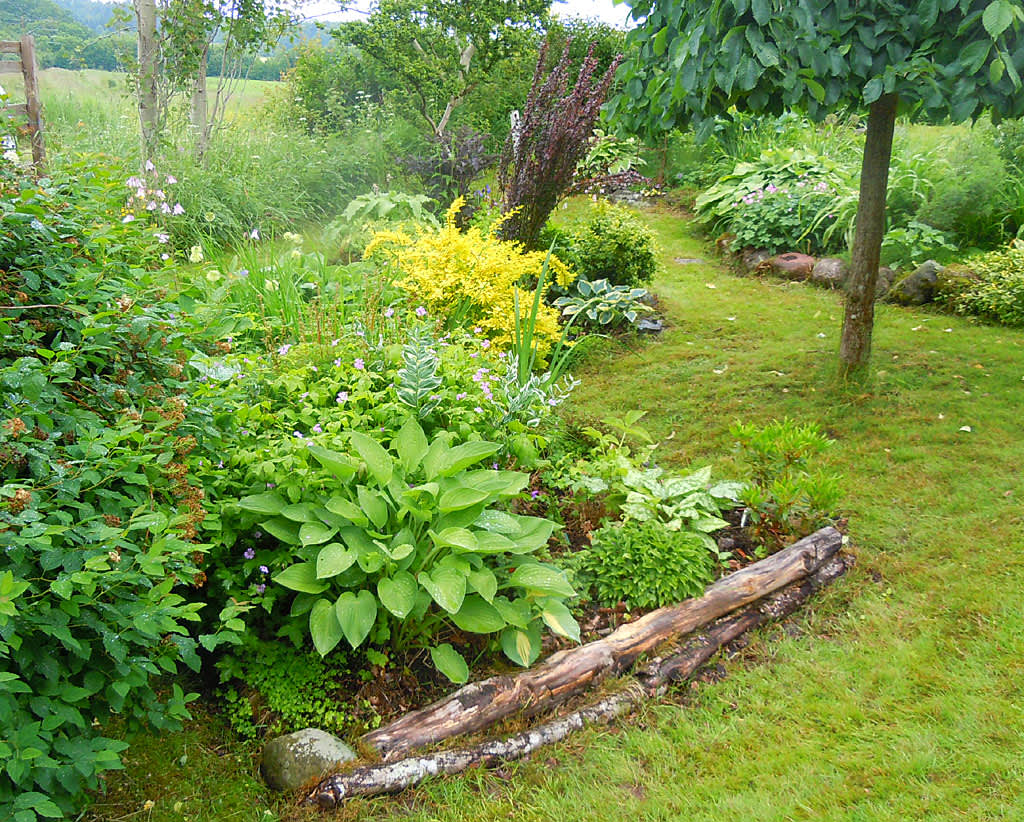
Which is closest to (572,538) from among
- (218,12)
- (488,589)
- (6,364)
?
(488,589)

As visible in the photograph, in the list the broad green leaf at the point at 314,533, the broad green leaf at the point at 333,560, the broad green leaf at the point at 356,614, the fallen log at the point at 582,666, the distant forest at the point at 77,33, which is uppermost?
the distant forest at the point at 77,33

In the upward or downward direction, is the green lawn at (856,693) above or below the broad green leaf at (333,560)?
below

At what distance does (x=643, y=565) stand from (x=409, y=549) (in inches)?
39.2

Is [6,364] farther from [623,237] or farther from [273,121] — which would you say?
[273,121]

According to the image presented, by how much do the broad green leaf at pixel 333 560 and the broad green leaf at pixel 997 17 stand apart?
10.0 ft

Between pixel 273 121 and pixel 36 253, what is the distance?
11.2 meters

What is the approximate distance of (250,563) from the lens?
2.30 metres

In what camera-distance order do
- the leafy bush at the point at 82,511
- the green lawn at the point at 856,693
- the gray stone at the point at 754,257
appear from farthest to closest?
the gray stone at the point at 754,257 < the green lawn at the point at 856,693 < the leafy bush at the point at 82,511

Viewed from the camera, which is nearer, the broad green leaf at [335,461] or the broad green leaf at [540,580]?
the broad green leaf at [335,461]

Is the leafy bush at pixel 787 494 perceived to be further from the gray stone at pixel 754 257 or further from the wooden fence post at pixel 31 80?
the wooden fence post at pixel 31 80

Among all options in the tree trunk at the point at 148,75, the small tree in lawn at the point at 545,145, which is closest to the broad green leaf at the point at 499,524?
the small tree in lawn at the point at 545,145

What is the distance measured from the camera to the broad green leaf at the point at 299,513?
2.27 m

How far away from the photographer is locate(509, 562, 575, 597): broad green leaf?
2.38 metres

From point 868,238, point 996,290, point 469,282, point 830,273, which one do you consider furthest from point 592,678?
point 830,273
